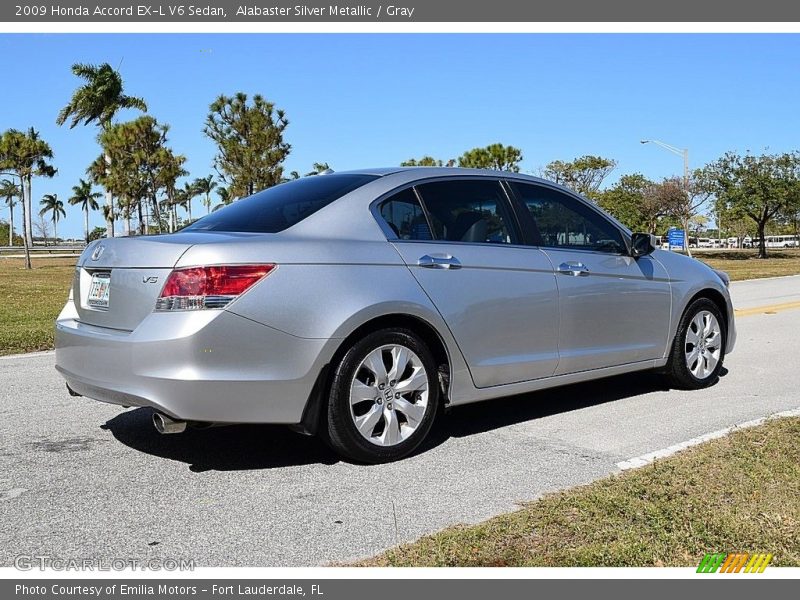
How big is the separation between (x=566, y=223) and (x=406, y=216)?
1.42 metres

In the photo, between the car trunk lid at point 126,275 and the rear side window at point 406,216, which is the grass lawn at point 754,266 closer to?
the rear side window at point 406,216

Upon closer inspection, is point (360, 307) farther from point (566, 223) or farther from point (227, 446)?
point (566, 223)

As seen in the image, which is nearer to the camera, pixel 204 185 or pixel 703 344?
pixel 703 344

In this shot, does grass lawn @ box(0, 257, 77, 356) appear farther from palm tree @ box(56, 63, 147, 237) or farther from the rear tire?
palm tree @ box(56, 63, 147, 237)

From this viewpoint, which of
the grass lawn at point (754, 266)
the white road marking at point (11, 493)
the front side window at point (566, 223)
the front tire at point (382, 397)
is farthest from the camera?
the grass lawn at point (754, 266)

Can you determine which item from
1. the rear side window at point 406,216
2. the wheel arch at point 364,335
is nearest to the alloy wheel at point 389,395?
the wheel arch at point 364,335

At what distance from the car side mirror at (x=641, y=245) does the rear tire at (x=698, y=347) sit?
703mm

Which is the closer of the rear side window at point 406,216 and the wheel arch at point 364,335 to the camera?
the wheel arch at point 364,335

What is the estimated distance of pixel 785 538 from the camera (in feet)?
10.7

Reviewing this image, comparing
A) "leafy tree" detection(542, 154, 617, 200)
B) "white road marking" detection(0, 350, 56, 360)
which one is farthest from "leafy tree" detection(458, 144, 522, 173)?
"white road marking" detection(0, 350, 56, 360)

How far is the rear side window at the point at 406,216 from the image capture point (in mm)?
4820

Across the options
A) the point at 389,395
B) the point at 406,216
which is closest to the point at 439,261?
the point at 406,216

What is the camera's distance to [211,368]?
4035mm

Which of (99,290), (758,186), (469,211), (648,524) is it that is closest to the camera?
(648,524)
